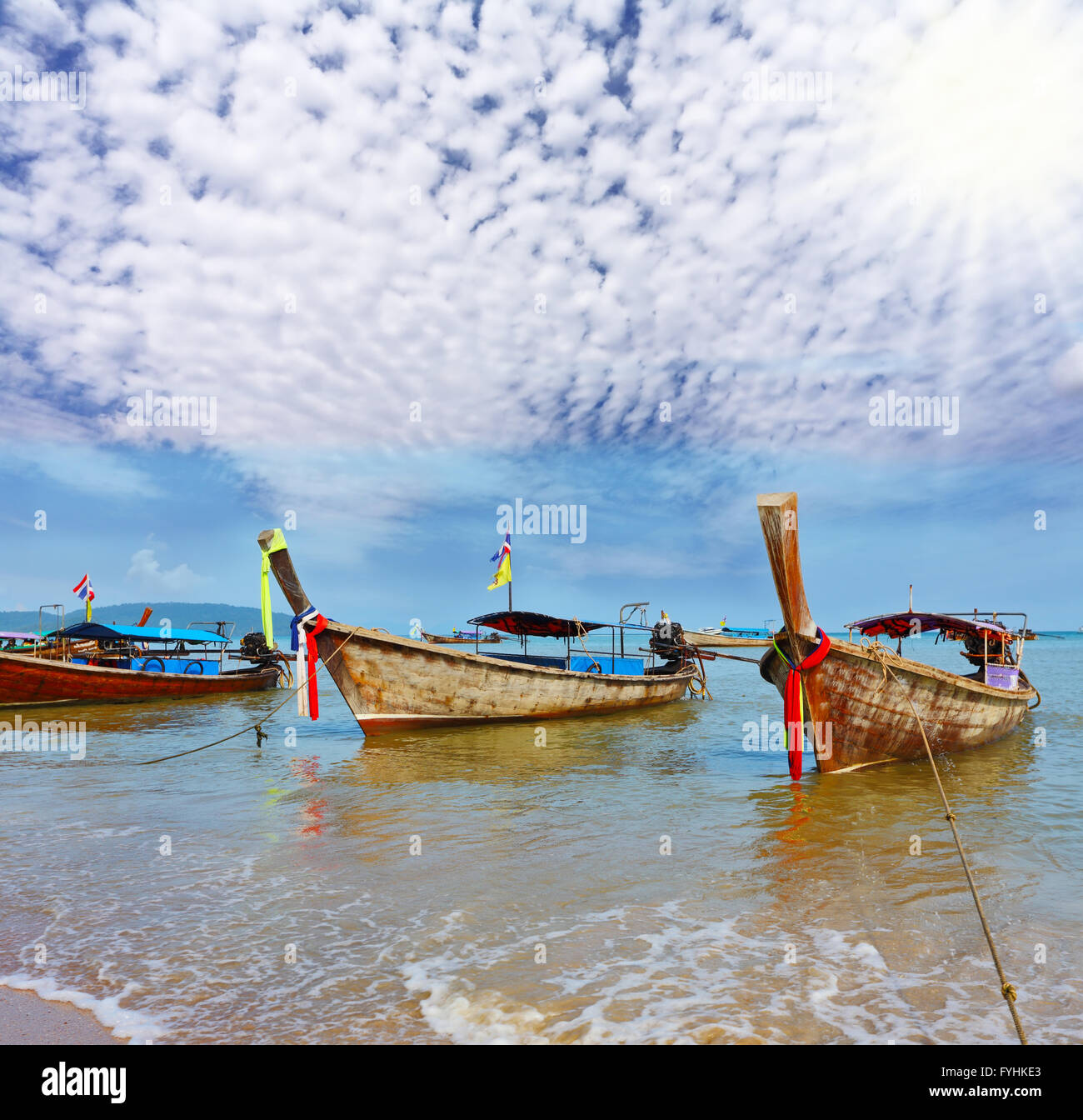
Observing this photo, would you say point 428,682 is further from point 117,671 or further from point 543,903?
point 117,671

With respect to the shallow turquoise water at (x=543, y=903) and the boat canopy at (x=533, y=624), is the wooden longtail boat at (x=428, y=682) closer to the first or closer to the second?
the boat canopy at (x=533, y=624)

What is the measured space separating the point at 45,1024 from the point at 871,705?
433 inches

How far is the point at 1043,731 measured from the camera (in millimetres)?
18297

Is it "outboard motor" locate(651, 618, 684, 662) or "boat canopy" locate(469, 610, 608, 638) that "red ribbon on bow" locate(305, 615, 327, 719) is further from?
"outboard motor" locate(651, 618, 684, 662)

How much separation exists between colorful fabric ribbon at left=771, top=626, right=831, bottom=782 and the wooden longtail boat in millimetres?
7825

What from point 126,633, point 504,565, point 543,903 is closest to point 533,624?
point 504,565

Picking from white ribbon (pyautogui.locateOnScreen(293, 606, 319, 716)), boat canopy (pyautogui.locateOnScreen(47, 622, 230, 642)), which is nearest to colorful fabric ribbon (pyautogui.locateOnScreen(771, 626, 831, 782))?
white ribbon (pyautogui.locateOnScreen(293, 606, 319, 716))

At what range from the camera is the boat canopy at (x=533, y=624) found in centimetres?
1973

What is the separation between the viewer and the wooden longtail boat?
1486 cm

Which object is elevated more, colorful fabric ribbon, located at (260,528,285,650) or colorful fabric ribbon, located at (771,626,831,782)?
colorful fabric ribbon, located at (260,528,285,650)

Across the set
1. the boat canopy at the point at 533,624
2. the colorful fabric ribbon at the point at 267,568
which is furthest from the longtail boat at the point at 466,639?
the colorful fabric ribbon at the point at 267,568
